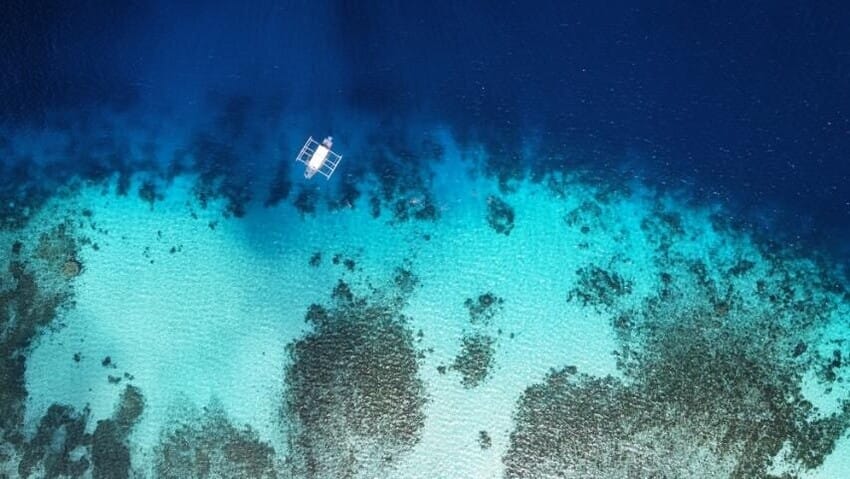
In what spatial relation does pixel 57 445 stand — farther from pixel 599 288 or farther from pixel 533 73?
pixel 533 73

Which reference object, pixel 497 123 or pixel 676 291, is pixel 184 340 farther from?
pixel 676 291

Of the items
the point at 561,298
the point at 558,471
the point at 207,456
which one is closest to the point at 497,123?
the point at 561,298

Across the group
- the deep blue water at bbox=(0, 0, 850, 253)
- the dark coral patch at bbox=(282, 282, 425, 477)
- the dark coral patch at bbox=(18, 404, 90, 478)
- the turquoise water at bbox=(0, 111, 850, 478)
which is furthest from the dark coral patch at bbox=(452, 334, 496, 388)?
the dark coral patch at bbox=(18, 404, 90, 478)

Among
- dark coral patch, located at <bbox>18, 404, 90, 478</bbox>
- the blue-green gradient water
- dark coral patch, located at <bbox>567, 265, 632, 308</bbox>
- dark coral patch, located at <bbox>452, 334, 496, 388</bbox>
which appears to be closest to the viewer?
dark coral patch, located at <bbox>18, 404, 90, 478</bbox>

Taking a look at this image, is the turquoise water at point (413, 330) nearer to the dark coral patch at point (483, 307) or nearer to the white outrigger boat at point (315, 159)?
the dark coral patch at point (483, 307)

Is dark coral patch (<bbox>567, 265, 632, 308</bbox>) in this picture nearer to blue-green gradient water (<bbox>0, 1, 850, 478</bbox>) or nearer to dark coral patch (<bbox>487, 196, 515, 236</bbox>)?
blue-green gradient water (<bbox>0, 1, 850, 478</bbox>)

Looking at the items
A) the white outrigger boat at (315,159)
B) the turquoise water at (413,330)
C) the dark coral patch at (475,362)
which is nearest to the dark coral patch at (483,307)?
the turquoise water at (413,330)
